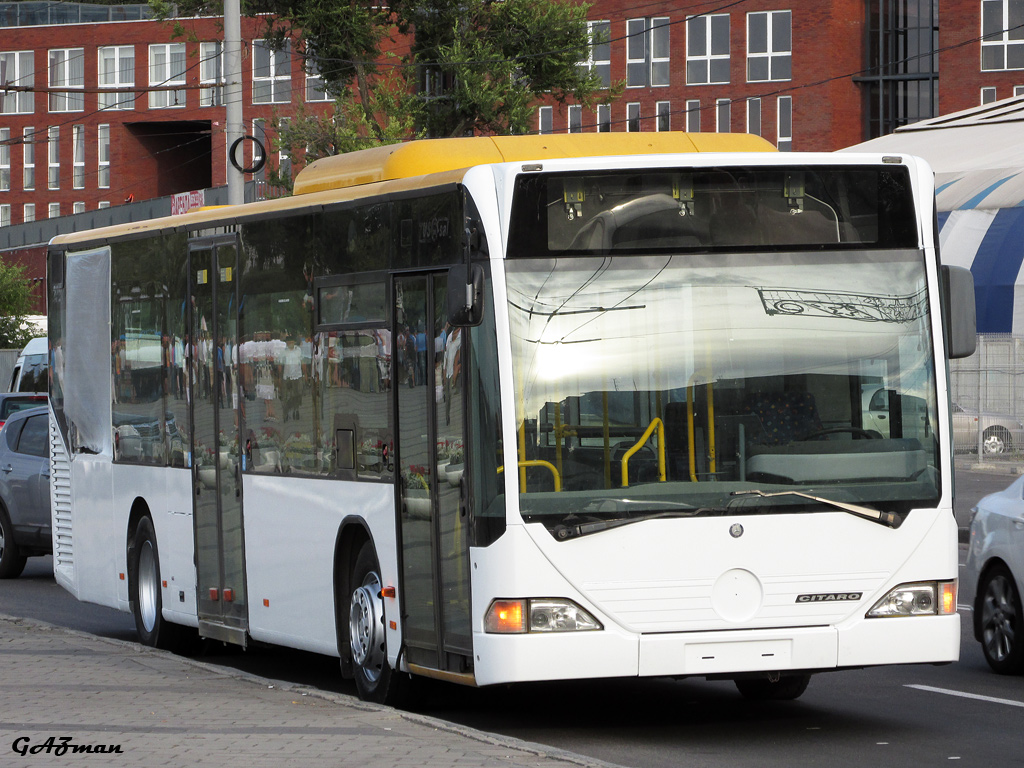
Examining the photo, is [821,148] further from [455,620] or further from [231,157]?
[455,620]

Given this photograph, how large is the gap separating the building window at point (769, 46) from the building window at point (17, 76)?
123 ft

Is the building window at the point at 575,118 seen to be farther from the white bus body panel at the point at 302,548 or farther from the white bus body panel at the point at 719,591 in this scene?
the white bus body panel at the point at 719,591

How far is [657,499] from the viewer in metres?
8.28

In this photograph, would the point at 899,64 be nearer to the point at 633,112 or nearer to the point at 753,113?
the point at 753,113

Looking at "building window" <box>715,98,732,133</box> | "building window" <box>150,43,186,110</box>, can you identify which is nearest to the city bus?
"building window" <box>715,98,732,133</box>

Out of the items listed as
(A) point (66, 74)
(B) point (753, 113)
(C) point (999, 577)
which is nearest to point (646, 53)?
(B) point (753, 113)

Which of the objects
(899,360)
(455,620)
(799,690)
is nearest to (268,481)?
(455,620)

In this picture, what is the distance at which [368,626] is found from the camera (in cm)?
977

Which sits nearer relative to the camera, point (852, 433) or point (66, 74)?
point (852, 433)

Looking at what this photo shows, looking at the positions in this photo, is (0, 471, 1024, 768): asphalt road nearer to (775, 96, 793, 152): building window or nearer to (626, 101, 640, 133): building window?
(775, 96, 793, 152): building window

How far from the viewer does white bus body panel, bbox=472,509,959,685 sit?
8180 mm

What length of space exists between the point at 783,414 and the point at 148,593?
6.34 metres

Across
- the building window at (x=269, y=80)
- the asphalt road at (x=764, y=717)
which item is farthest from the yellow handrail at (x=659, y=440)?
the building window at (x=269, y=80)

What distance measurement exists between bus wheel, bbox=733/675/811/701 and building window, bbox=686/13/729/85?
200 ft
